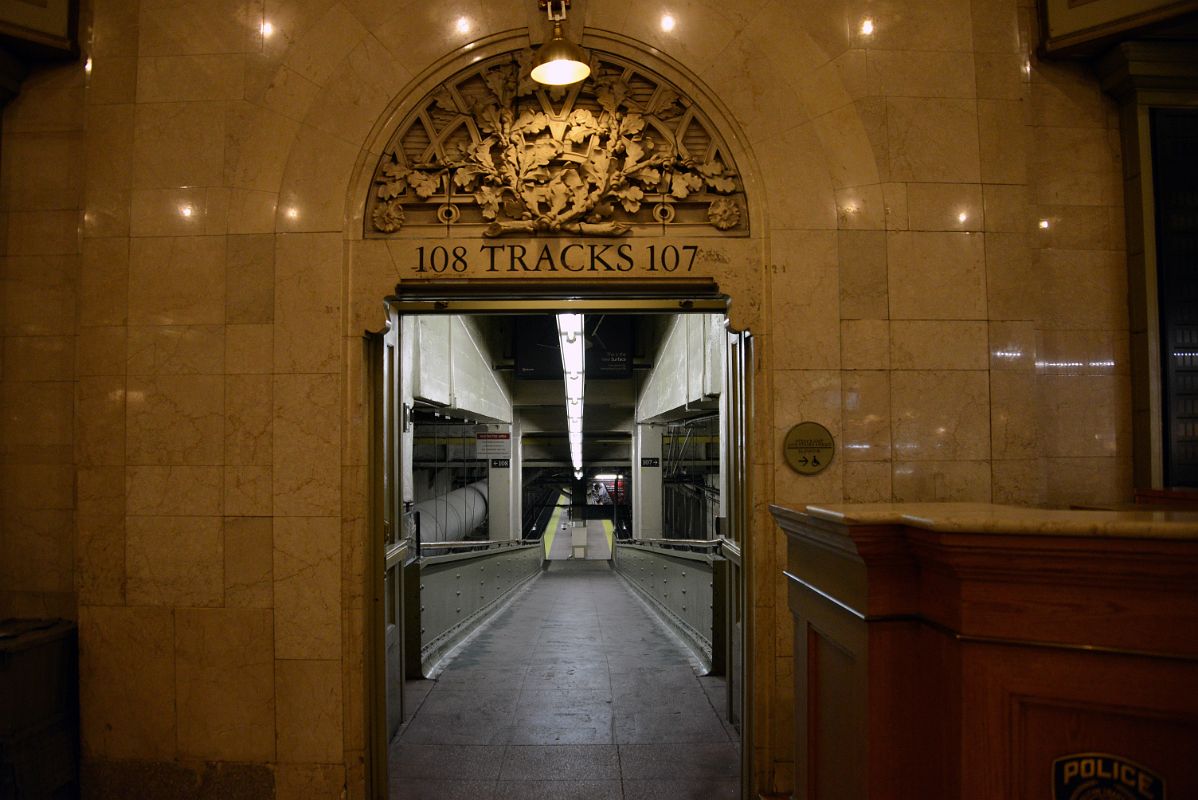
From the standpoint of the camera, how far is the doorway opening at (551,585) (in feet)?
14.1

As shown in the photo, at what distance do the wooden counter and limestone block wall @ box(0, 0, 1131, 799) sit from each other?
2068 mm

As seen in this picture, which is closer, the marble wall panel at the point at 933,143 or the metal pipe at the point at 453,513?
the marble wall panel at the point at 933,143

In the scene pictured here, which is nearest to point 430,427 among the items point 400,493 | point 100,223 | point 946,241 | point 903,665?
Answer: point 400,493

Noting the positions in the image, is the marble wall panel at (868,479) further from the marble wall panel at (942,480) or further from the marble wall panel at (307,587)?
the marble wall panel at (307,587)

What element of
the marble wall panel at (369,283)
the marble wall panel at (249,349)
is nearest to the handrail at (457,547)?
the marble wall panel at (249,349)

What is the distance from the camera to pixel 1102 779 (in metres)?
1.60

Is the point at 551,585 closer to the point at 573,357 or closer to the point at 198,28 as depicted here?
the point at 573,357

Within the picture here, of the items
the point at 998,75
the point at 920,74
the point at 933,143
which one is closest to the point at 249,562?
the point at 933,143

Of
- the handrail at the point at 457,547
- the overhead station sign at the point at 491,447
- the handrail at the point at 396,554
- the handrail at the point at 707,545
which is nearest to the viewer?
the handrail at the point at 396,554

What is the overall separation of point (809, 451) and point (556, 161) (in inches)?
84.3

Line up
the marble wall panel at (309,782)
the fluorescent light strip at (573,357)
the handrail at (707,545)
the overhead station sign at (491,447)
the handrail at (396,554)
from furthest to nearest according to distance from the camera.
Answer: the overhead station sign at (491,447), the fluorescent light strip at (573,357), the handrail at (707,545), the handrail at (396,554), the marble wall panel at (309,782)

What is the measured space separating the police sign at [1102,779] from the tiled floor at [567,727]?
9.22ft

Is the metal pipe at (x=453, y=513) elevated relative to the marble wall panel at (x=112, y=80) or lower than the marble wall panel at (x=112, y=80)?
lower

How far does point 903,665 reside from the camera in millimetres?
1863
